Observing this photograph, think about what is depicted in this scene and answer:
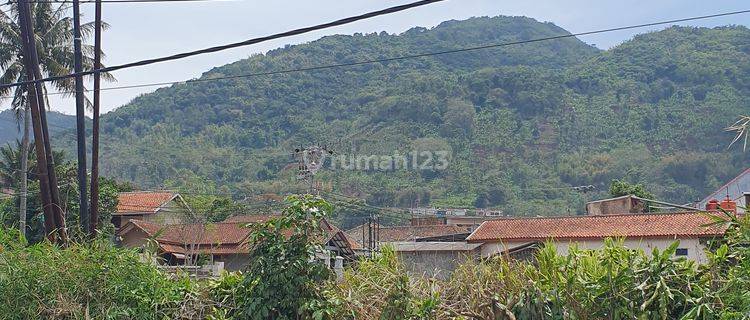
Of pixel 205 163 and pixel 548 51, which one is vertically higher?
pixel 548 51

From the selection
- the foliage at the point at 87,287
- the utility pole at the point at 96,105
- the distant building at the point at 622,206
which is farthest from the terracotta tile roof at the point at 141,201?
the foliage at the point at 87,287

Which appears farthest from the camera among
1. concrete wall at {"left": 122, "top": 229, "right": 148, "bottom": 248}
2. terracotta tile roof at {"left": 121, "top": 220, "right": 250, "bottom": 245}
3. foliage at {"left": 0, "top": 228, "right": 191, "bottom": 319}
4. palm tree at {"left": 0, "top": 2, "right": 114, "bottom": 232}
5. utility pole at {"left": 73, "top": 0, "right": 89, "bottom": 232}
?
concrete wall at {"left": 122, "top": 229, "right": 148, "bottom": 248}

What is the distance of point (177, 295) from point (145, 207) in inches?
1557

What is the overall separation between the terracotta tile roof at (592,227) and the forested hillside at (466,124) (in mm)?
47530

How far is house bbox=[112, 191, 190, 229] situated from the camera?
48531 mm

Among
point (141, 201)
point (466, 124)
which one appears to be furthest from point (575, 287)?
point (466, 124)

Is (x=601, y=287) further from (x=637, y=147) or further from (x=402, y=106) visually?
(x=402, y=106)

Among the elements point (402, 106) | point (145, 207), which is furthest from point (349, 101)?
point (145, 207)

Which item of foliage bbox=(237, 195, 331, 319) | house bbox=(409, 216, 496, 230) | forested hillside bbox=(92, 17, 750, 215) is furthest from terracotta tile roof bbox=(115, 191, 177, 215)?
foliage bbox=(237, 195, 331, 319)

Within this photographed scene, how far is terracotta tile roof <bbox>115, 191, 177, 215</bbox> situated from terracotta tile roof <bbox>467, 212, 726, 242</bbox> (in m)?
19.7

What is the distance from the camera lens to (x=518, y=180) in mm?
108000

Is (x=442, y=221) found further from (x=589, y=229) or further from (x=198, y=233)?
(x=589, y=229)

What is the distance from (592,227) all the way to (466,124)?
285ft

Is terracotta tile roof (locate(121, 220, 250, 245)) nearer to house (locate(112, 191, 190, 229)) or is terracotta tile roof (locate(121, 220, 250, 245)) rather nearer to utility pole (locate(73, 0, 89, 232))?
house (locate(112, 191, 190, 229))
